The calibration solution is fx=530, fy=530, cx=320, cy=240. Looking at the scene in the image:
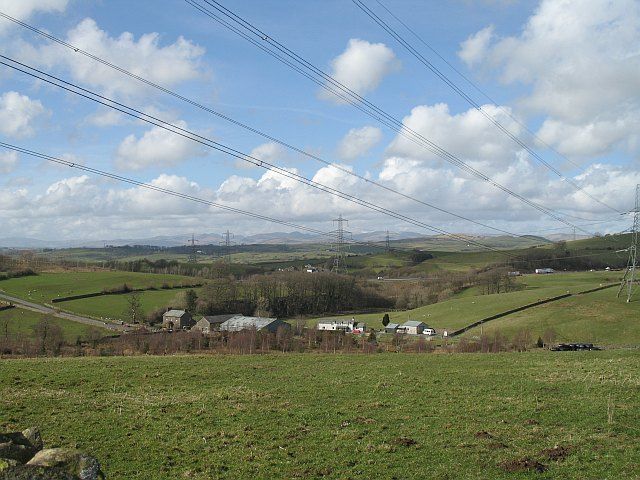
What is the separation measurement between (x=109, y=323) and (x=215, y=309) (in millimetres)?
29442

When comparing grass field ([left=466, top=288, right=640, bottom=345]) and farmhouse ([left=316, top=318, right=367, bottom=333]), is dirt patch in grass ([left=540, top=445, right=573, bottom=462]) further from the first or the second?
farmhouse ([left=316, top=318, right=367, bottom=333])

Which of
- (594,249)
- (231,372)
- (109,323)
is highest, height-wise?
(594,249)

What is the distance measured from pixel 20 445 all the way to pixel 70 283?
12468 centimetres

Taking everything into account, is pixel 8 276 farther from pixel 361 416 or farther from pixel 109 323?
pixel 361 416

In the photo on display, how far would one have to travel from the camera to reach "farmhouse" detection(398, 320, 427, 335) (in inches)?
3536

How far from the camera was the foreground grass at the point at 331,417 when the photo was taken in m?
12.9

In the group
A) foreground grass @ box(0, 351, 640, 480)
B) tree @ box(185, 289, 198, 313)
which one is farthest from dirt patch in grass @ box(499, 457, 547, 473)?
tree @ box(185, 289, 198, 313)

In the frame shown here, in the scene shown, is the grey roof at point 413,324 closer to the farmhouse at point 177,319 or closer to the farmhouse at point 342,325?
the farmhouse at point 342,325

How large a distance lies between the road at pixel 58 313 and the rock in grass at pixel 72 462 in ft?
271

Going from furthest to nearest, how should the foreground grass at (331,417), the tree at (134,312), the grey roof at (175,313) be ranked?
the grey roof at (175,313), the tree at (134,312), the foreground grass at (331,417)

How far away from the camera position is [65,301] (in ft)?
349

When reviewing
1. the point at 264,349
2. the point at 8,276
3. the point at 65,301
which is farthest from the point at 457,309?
the point at 8,276

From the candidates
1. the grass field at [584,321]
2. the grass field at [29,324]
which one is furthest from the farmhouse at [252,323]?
the grass field at [584,321]

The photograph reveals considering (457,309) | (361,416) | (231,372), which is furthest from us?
(457,309)
